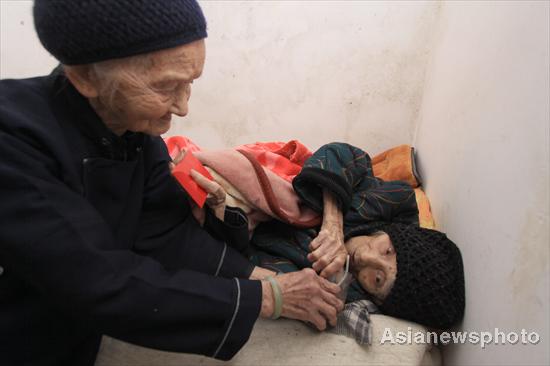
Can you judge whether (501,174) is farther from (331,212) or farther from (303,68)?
(303,68)

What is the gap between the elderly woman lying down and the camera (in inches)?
39.8

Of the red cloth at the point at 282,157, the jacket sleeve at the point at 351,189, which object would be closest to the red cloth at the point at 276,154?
the red cloth at the point at 282,157

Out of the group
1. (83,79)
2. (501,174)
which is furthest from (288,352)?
(83,79)

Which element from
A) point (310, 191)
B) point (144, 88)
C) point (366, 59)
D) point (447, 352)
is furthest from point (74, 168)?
point (366, 59)

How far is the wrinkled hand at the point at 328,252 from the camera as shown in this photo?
3.40 ft

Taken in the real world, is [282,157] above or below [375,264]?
above

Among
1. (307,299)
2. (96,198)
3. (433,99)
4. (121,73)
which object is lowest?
(307,299)

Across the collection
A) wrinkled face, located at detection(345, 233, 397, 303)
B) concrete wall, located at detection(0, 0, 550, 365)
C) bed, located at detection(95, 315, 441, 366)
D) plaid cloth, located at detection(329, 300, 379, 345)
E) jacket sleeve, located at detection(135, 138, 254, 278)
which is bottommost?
bed, located at detection(95, 315, 441, 366)

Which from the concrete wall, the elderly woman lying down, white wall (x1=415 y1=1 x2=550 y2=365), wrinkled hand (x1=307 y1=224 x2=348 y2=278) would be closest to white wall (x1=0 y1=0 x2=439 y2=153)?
the concrete wall

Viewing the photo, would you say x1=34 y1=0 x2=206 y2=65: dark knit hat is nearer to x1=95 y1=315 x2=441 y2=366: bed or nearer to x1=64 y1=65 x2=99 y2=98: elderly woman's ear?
x1=64 y1=65 x2=99 y2=98: elderly woman's ear

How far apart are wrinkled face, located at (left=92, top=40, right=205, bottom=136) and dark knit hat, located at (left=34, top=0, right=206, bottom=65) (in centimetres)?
3

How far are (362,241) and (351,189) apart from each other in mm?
175

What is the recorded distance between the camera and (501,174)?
32.8 inches

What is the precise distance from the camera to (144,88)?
26.6 inches
